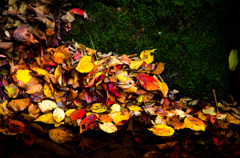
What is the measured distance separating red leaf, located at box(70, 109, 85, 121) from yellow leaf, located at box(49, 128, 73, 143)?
158 mm

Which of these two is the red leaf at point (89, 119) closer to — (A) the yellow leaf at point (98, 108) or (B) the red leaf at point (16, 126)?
(A) the yellow leaf at point (98, 108)

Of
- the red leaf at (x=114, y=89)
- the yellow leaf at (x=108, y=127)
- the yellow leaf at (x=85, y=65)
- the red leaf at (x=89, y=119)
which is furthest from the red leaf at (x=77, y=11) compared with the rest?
the yellow leaf at (x=108, y=127)

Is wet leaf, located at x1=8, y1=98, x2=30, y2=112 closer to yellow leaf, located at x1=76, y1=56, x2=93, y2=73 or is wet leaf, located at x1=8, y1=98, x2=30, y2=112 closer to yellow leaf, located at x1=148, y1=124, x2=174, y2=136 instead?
yellow leaf, located at x1=76, y1=56, x2=93, y2=73

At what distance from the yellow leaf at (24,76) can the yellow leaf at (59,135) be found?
0.64m

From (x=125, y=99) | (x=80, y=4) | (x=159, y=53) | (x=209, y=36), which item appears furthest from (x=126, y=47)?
(x=209, y=36)

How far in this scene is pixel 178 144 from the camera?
57.0 inches

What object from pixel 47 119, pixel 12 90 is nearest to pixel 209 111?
pixel 47 119

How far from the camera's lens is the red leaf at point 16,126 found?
153cm

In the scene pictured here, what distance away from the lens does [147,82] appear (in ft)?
5.81

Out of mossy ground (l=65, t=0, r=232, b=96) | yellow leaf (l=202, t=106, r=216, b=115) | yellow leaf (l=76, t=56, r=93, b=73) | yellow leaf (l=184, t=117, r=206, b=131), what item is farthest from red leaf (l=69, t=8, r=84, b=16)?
yellow leaf (l=202, t=106, r=216, b=115)

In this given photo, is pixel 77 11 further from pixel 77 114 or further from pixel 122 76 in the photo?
pixel 77 114

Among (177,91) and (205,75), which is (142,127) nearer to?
(177,91)

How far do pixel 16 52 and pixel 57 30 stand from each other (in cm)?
53

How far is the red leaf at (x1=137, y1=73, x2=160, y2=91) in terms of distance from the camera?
174cm
